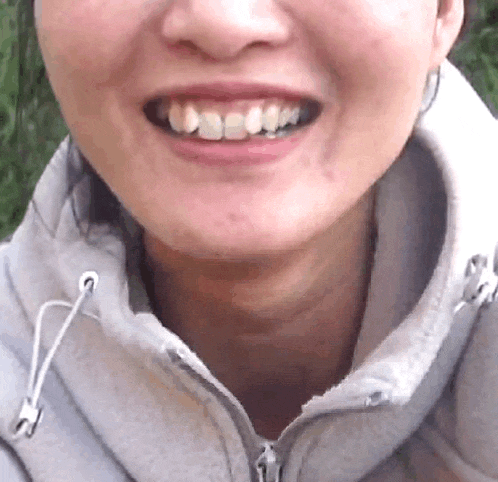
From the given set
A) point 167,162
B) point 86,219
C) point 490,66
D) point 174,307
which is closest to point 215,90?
point 167,162

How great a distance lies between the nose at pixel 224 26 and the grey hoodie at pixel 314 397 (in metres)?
0.26

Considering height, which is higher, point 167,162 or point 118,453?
point 167,162

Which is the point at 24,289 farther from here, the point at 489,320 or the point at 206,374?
the point at 489,320

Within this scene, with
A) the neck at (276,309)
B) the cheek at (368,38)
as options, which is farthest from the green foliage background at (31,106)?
the cheek at (368,38)

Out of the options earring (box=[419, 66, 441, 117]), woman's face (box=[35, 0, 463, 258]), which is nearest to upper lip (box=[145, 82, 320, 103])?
woman's face (box=[35, 0, 463, 258])

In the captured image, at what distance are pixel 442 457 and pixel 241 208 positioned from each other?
0.35 metres

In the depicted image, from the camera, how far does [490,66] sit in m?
1.73

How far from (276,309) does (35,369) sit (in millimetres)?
302

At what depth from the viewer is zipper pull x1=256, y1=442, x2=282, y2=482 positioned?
2.53 feet

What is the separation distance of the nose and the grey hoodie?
0.86 ft

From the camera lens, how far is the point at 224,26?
58 centimetres

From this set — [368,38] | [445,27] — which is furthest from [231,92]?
[445,27]

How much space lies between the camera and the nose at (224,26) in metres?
0.58

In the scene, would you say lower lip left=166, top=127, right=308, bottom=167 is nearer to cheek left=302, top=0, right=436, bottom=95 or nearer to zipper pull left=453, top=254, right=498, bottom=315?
cheek left=302, top=0, right=436, bottom=95
